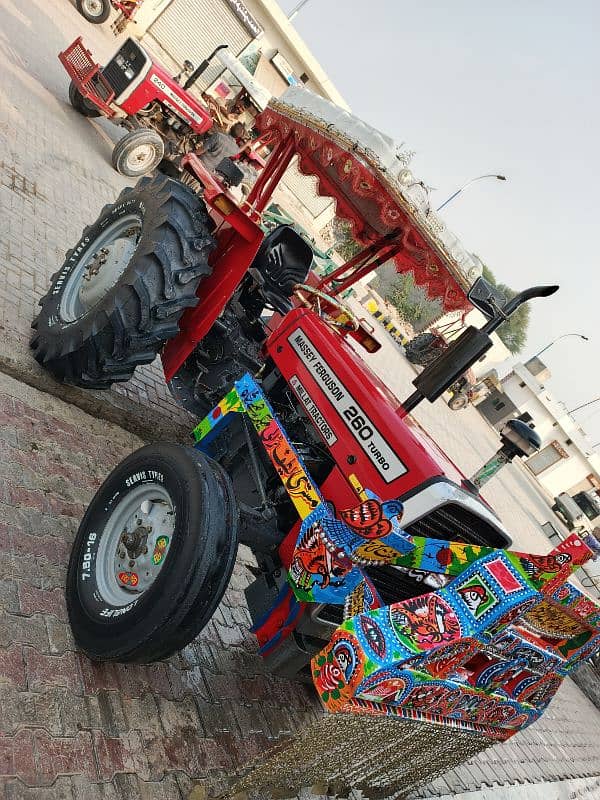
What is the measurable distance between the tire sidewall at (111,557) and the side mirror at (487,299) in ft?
4.85

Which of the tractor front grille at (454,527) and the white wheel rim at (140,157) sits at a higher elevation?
the tractor front grille at (454,527)

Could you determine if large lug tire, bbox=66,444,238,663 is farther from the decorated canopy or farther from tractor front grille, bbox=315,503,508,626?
the decorated canopy

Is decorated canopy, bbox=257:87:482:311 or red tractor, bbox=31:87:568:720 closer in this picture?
red tractor, bbox=31:87:568:720

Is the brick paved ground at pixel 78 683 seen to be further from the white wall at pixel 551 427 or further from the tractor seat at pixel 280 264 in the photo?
the white wall at pixel 551 427

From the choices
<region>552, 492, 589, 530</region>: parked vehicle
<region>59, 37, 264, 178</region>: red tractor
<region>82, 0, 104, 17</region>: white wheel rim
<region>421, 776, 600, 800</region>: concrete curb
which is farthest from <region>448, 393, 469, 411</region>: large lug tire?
<region>82, 0, 104, 17</region>: white wheel rim

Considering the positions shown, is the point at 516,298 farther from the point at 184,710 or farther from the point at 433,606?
the point at 184,710

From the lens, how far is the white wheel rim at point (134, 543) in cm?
275

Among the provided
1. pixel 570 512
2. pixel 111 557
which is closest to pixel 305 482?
pixel 111 557

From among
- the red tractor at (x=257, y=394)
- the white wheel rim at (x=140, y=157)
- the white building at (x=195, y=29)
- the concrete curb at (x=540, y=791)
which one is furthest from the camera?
the white building at (x=195, y=29)

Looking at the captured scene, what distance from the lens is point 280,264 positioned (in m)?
4.54

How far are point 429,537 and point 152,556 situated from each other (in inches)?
49.4

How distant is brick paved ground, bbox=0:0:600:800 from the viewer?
7.65ft

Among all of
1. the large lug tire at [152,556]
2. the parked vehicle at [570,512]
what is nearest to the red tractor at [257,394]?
the large lug tire at [152,556]

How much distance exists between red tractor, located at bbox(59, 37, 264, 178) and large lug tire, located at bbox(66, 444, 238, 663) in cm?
730
